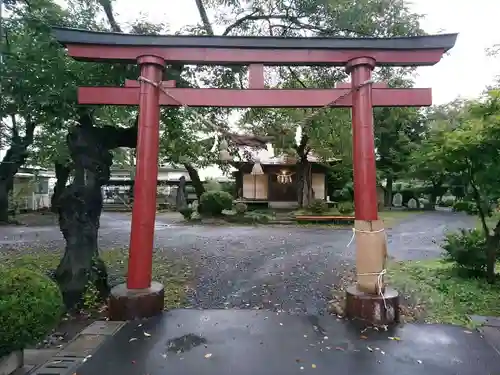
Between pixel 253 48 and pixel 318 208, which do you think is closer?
pixel 253 48

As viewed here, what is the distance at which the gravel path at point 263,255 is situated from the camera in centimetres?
607

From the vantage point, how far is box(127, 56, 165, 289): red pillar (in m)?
4.46

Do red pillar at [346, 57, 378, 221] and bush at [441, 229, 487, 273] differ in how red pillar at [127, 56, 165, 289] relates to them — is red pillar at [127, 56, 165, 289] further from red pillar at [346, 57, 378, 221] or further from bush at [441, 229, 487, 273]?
bush at [441, 229, 487, 273]

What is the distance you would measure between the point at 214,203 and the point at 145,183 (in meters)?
13.5

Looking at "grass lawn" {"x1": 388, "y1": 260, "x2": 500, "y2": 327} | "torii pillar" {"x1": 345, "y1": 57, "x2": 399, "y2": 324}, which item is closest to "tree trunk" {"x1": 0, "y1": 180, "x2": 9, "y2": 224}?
"grass lawn" {"x1": 388, "y1": 260, "x2": 500, "y2": 327}

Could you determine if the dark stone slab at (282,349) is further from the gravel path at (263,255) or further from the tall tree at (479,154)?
the tall tree at (479,154)

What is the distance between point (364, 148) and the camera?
4453mm

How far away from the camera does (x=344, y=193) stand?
78.6 feet

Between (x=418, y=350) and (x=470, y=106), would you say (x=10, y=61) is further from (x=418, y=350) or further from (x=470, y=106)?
(x=470, y=106)

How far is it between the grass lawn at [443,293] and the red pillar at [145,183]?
3490 millimetres

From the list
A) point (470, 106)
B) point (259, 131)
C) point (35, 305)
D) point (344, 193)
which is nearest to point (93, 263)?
point (35, 305)

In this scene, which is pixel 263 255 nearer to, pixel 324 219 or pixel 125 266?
pixel 125 266

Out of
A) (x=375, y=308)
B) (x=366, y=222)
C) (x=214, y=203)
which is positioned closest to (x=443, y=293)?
(x=375, y=308)

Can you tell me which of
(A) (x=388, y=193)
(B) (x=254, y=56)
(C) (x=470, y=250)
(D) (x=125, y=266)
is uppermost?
(B) (x=254, y=56)
